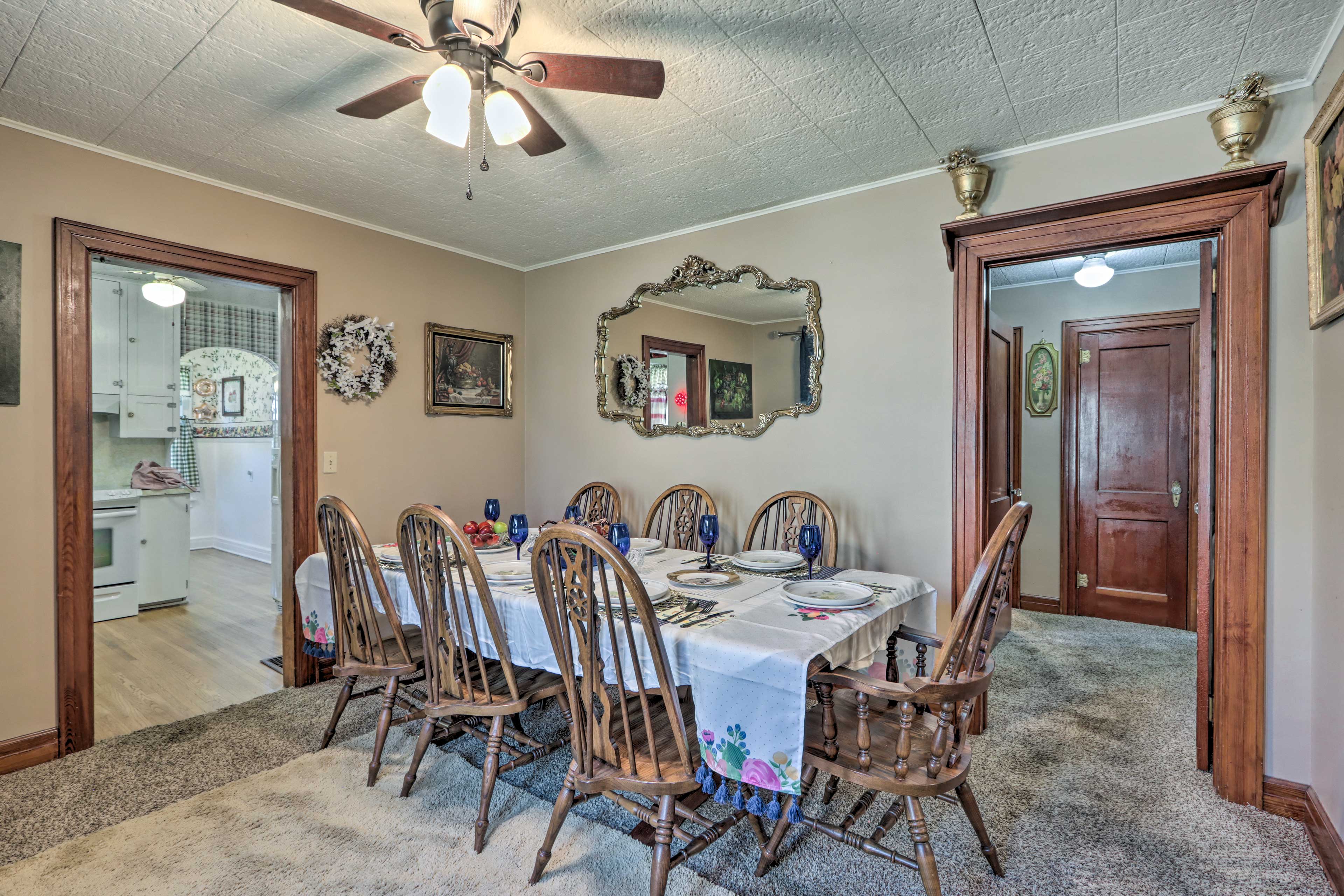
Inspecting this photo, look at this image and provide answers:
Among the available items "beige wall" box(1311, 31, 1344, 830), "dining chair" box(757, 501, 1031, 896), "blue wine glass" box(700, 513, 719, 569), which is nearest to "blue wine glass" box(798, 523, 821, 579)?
"blue wine glass" box(700, 513, 719, 569)

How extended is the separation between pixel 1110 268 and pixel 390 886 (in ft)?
15.7

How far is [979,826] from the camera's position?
167 cm

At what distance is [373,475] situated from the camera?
3.38 m

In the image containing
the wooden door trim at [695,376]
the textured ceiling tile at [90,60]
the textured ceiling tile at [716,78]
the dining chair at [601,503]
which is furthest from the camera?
the dining chair at [601,503]

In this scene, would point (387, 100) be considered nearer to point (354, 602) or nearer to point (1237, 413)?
point (354, 602)

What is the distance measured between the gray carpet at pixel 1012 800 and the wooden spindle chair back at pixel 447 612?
1.70ft

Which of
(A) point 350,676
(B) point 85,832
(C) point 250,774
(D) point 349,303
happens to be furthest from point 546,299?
(B) point 85,832

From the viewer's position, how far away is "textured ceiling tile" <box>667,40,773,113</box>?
1.91 m

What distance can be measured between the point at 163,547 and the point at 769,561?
14.6 ft

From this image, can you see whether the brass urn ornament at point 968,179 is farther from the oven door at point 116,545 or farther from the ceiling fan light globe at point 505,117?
the oven door at point 116,545

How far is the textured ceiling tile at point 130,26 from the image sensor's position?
167 centimetres

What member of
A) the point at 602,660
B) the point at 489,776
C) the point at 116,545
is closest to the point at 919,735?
the point at 602,660

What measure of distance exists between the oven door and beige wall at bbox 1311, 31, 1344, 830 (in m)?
6.01

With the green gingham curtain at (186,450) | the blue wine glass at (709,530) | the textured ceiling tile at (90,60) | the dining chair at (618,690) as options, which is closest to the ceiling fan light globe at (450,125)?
the textured ceiling tile at (90,60)
